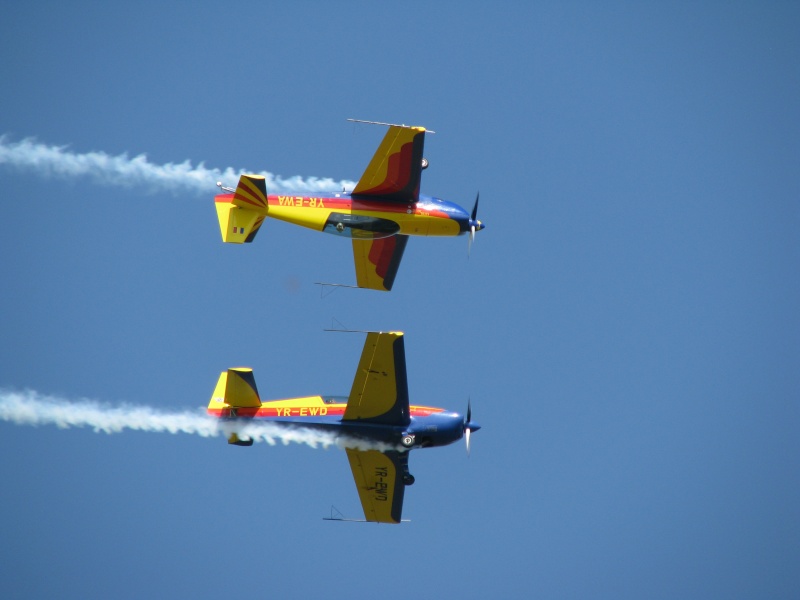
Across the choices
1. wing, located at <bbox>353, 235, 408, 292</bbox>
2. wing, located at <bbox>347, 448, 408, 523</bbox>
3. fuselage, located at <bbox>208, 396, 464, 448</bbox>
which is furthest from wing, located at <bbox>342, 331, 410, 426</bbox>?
wing, located at <bbox>353, 235, 408, 292</bbox>

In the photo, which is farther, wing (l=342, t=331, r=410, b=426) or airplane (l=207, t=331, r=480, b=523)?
airplane (l=207, t=331, r=480, b=523)

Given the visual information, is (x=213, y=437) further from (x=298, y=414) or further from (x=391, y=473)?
(x=391, y=473)

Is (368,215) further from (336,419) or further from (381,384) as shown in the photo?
(336,419)

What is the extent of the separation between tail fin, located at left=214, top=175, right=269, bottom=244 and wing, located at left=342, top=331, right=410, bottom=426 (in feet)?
16.8

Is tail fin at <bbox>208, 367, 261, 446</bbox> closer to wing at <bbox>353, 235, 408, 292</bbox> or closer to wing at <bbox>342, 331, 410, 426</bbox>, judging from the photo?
wing at <bbox>342, 331, 410, 426</bbox>

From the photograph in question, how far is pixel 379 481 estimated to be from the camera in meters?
42.0

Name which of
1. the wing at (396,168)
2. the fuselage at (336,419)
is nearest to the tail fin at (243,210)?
the wing at (396,168)

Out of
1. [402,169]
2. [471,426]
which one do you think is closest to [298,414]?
[471,426]

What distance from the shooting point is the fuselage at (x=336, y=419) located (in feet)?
133

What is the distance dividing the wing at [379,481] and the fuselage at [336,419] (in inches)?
32.6

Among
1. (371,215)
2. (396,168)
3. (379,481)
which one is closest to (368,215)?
(371,215)

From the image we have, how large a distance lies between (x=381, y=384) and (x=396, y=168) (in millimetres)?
6555

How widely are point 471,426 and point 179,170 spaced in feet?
38.6

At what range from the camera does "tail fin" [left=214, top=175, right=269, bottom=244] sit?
41625 millimetres
